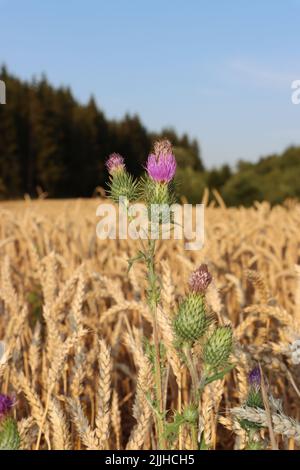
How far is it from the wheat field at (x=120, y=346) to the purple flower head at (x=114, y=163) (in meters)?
0.32

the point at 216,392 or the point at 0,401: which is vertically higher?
the point at 0,401

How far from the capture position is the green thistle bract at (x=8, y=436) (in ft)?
2.85

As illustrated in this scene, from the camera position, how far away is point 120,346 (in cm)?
294

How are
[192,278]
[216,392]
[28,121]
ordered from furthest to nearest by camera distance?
[28,121], [216,392], [192,278]

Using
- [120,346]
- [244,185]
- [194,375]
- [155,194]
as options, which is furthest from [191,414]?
[244,185]

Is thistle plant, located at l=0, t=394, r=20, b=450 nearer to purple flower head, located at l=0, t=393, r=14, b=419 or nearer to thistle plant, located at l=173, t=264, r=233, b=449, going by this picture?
purple flower head, located at l=0, t=393, r=14, b=419

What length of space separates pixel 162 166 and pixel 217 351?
0.93 feet

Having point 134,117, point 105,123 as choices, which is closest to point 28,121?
point 105,123

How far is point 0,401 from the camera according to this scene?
2.97 feet

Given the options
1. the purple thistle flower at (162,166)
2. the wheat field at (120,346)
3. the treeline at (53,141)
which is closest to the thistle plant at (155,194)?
the purple thistle flower at (162,166)

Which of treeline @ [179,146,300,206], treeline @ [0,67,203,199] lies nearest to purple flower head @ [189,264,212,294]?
treeline @ [179,146,300,206]
